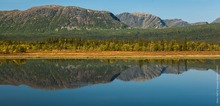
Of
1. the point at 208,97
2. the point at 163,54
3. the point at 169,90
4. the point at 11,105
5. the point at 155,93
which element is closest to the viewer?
the point at 11,105

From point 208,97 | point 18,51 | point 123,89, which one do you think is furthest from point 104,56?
point 208,97

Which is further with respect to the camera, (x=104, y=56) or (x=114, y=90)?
(x=104, y=56)

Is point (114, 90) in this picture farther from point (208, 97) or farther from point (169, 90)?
point (208, 97)

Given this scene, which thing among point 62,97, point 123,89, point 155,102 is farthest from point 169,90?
point 62,97

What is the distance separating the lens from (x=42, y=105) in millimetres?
44281

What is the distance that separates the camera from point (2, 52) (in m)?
195

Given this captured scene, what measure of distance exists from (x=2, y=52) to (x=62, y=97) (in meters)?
153

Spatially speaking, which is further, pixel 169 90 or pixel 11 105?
pixel 169 90

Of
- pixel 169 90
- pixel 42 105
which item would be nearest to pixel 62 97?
pixel 42 105

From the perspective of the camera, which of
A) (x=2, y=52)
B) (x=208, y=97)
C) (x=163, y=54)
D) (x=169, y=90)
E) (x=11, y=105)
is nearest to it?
(x=11, y=105)

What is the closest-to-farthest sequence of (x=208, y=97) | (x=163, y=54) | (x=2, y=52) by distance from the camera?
Answer: 1. (x=208, y=97)
2. (x=163, y=54)
3. (x=2, y=52)

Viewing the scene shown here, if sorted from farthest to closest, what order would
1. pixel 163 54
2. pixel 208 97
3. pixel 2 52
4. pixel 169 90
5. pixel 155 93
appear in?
pixel 2 52
pixel 163 54
pixel 169 90
pixel 155 93
pixel 208 97

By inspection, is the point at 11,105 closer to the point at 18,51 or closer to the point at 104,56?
the point at 104,56

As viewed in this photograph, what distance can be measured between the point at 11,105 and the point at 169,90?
1021 inches
